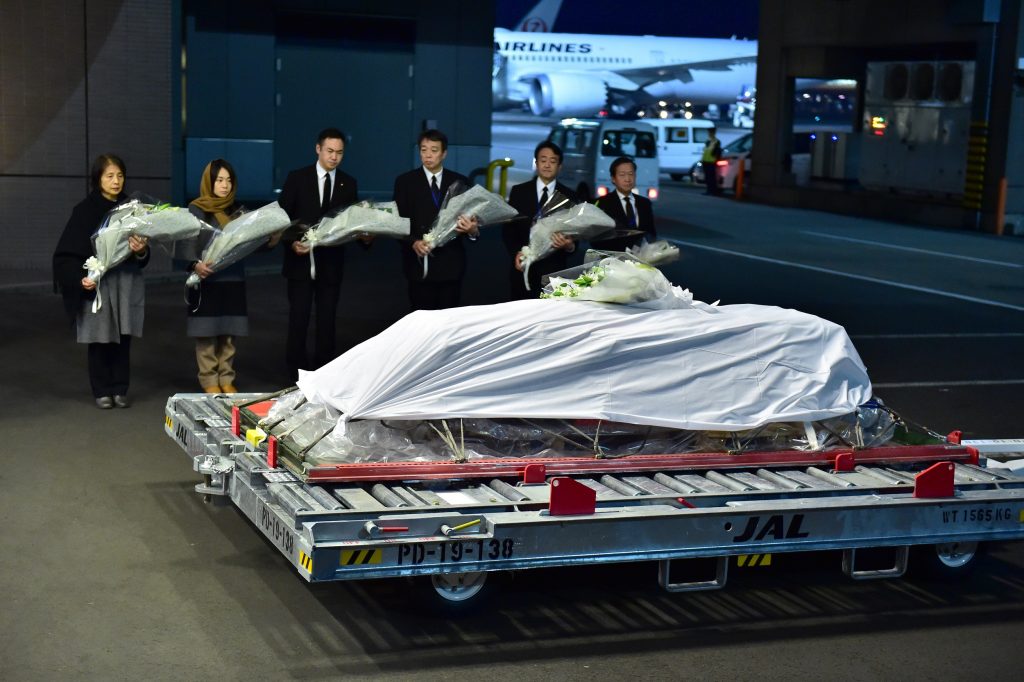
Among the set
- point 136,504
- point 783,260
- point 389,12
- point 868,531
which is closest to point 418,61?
point 389,12

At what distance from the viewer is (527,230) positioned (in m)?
10.3

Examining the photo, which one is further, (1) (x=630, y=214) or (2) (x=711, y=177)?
(2) (x=711, y=177)

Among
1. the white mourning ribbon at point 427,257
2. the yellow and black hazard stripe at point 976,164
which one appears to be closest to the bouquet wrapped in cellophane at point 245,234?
the white mourning ribbon at point 427,257

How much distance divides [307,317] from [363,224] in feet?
4.21

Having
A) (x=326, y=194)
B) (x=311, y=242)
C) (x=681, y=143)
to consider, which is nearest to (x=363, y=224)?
(x=311, y=242)

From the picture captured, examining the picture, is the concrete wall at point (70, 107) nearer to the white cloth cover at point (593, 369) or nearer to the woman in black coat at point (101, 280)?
the woman in black coat at point (101, 280)

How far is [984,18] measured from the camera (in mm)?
26859

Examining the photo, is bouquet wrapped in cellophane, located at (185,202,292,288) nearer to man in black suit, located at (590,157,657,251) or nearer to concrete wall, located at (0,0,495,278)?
man in black suit, located at (590,157,657,251)

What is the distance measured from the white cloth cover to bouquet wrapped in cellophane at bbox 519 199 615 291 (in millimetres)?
2199

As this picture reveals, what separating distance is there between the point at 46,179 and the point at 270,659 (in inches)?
493

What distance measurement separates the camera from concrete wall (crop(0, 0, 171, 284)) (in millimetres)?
16344

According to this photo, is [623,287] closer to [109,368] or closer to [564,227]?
[564,227]

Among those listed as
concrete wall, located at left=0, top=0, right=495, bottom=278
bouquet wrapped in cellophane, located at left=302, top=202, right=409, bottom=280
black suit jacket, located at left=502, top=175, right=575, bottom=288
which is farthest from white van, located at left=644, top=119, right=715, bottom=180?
bouquet wrapped in cellophane, located at left=302, top=202, right=409, bottom=280

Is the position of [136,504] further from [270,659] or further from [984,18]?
[984,18]
